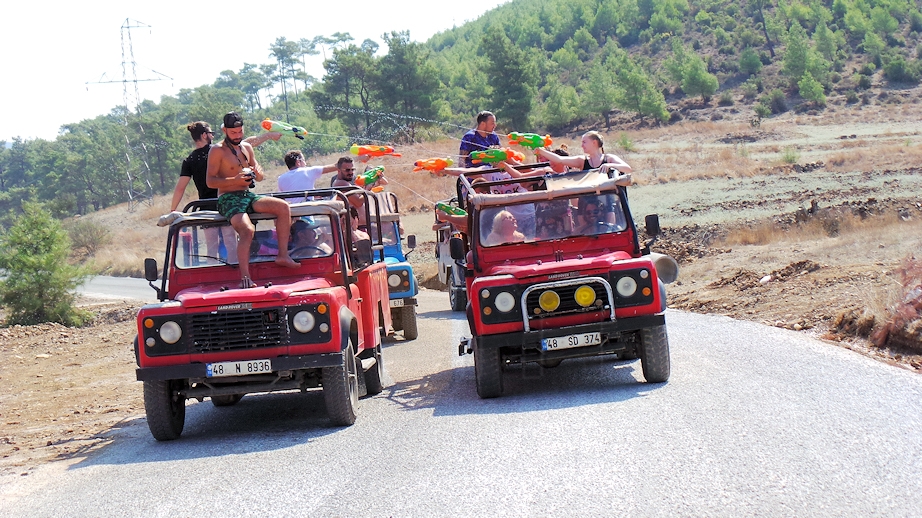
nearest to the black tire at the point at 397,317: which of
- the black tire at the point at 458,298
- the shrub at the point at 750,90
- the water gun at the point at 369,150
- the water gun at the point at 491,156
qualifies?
the black tire at the point at 458,298

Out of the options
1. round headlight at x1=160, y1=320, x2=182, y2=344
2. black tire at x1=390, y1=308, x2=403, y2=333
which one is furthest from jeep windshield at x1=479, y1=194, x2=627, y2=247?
black tire at x1=390, y1=308, x2=403, y2=333

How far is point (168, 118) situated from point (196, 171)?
8900 cm

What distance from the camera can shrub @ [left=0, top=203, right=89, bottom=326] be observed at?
26.3 meters

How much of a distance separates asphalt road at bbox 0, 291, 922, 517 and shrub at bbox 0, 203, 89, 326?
1699 centimetres

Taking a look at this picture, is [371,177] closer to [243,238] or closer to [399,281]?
[399,281]

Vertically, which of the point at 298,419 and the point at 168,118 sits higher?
the point at 168,118

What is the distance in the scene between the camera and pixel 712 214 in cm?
3350

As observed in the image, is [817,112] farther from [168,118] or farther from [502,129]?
[168,118]

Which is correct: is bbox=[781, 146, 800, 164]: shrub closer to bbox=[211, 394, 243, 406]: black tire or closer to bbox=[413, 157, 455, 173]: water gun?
bbox=[413, 157, 455, 173]: water gun

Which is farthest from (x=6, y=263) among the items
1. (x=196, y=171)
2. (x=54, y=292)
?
(x=196, y=171)

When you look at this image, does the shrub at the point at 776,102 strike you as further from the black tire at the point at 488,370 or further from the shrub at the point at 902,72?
the black tire at the point at 488,370

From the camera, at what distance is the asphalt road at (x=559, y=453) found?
6113 mm

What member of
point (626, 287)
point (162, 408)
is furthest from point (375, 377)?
point (626, 287)

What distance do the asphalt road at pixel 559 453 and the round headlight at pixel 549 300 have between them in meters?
0.84
